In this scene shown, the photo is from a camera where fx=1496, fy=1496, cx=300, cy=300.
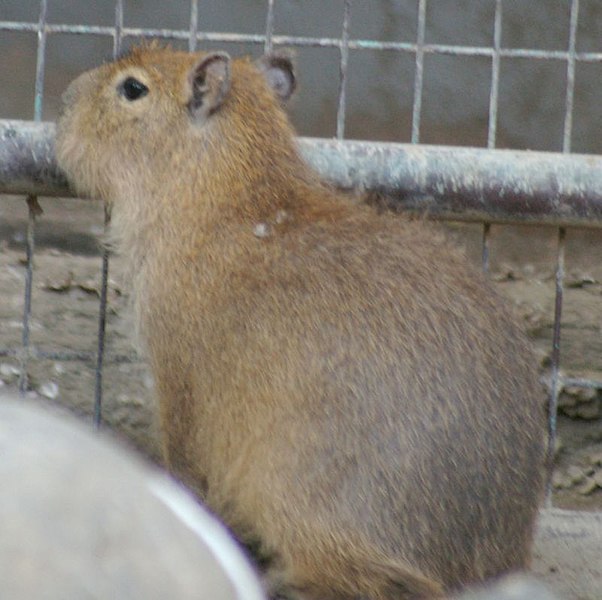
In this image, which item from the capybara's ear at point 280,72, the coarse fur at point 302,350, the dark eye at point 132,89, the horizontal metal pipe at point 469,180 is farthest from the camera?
the capybara's ear at point 280,72

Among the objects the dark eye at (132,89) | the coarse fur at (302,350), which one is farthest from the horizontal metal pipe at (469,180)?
the dark eye at (132,89)

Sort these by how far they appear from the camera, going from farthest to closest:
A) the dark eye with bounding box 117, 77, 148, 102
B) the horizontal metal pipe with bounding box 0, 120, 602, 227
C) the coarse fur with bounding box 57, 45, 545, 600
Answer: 1. the dark eye with bounding box 117, 77, 148, 102
2. the horizontal metal pipe with bounding box 0, 120, 602, 227
3. the coarse fur with bounding box 57, 45, 545, 600

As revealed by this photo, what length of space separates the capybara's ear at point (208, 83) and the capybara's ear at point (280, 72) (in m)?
0.25

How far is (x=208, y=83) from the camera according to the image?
3.52 metres

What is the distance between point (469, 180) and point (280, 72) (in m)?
0.62

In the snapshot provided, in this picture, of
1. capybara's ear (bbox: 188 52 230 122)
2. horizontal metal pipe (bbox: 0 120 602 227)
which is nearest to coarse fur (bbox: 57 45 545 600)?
capybara's ear (bbox: 188 52 230 122)

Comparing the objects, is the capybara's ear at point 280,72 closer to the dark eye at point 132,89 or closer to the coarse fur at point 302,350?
the coarse fur at point 302,350

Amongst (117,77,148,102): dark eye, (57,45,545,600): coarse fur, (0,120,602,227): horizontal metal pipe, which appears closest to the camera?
(57,45,545,600): coarse fur

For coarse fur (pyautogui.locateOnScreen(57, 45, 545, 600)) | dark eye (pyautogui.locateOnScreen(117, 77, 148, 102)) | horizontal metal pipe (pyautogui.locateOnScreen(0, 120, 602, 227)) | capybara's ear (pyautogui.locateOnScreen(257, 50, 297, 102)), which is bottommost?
coarse fur (pyautogui.locateOnScreen(57, 45, 545, 600))

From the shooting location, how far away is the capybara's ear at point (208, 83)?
3.50 metres

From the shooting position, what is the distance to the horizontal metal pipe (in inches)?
136

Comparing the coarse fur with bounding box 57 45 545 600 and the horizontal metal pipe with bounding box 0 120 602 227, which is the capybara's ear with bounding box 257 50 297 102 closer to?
the coarse fur with bounding box 57 45 545 600

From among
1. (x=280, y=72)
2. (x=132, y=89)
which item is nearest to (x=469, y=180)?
(x=280, y=72)

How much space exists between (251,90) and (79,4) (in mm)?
2830
